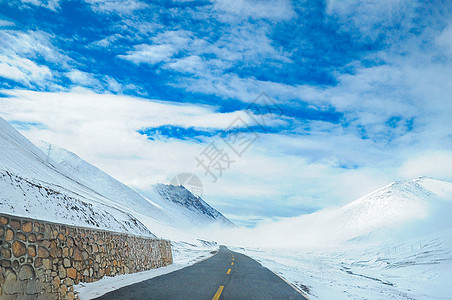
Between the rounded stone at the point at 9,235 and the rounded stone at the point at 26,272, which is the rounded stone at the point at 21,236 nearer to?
the rounded stone at the point at 9,235

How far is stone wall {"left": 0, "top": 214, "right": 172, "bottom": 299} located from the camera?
6266 mm

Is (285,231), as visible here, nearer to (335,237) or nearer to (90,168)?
(335,237)

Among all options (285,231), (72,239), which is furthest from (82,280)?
(285,231)

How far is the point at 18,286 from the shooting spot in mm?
6391

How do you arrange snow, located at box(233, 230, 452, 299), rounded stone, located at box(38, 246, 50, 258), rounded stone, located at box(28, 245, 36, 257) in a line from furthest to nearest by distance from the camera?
1. snow, located at box(233, 230, 452, 299)
2. rounded stone, located at box(38, 246, 50, 258)
3. rounded stone, located at box(28, 245, 36, 257)

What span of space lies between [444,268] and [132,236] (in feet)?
98.7

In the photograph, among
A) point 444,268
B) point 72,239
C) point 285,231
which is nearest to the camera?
point 72,239

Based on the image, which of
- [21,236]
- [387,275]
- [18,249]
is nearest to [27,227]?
[21,236]

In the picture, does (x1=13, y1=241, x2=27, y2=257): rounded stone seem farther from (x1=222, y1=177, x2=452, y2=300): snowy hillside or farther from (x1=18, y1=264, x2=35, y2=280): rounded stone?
(x1=222, y1=177, x2=452, y2=300): snowy hillside

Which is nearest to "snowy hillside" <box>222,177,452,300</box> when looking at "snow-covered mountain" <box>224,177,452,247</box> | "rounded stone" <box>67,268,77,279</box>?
"snow-covered mountain" <box>224,177,452,247</box>

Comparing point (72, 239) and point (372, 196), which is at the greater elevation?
point (372, 196)

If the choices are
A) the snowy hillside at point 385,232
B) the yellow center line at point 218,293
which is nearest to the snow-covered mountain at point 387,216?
the snowy hillside at point 385,232

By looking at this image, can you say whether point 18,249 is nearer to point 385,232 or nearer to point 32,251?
point 32,251

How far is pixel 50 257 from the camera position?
7.55 metres
